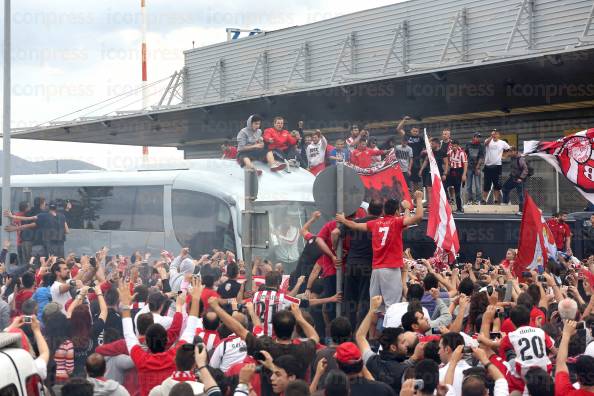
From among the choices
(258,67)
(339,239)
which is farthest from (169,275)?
(258,67)

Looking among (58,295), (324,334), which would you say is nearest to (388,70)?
(324,334)

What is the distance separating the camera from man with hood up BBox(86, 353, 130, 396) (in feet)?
21.7

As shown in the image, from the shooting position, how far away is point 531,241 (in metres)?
12.7

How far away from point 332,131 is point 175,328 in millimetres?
20783

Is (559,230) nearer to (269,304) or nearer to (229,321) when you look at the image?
(269,304)

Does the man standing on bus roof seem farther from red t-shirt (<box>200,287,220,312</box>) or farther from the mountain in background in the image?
the mountain in background

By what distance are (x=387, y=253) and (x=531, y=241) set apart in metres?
3.29

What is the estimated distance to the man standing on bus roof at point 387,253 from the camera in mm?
10102

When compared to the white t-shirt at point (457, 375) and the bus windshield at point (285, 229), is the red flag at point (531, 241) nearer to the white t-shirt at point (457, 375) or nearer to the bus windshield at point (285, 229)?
the white t-shirt at point (457, 375)

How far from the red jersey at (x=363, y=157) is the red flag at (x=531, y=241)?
18.6 ft

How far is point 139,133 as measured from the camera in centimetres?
3209

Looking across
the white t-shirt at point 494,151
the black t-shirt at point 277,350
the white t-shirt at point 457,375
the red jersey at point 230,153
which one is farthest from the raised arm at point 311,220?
the red jersey at point 230,153

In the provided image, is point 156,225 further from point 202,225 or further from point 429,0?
point 429,0

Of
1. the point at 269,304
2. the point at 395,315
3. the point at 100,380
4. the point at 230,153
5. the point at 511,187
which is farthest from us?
the point at 230,153
